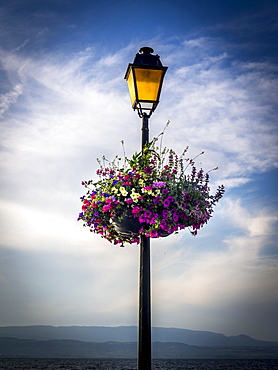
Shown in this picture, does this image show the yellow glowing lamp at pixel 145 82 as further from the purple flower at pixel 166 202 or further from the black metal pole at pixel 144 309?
the black metal pole at pixel 144 309

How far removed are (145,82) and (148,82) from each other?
4 centimetres

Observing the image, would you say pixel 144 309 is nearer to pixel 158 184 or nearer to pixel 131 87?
pixel 158 184

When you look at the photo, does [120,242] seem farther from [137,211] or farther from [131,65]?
[131,65]

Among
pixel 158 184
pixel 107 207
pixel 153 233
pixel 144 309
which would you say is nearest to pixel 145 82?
pixel 158 184

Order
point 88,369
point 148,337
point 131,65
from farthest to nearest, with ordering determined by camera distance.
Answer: point 88,369
point 131,65
point 148,337

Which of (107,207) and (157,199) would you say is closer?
(157,199)

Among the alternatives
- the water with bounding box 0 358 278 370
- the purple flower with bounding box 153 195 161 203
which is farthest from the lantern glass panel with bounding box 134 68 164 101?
the water with bounding box 0 358 278 370

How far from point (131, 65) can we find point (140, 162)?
128 centimetres

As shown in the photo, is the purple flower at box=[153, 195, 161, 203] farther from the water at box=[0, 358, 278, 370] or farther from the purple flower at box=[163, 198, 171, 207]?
the water at box=[0, 358, 278, 370]

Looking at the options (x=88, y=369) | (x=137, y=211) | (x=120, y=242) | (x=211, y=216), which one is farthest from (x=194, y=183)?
(x=88, y=369)

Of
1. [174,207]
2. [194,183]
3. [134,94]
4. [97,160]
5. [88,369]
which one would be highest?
[134,94]

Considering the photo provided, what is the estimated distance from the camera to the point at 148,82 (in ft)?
16.5

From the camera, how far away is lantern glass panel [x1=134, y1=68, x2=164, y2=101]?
4988 mm

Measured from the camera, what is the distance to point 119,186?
462 centimetres
